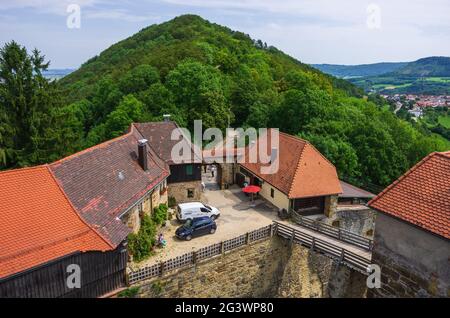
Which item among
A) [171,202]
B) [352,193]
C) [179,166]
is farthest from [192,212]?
[352,193]

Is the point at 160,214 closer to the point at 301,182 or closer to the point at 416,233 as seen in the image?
the point at 301,182

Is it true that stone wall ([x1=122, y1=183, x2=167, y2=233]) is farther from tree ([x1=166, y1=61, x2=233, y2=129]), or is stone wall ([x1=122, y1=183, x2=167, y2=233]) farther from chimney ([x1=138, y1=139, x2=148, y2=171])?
tree ([x1=166, y1=61, x2=233, y2=129])
